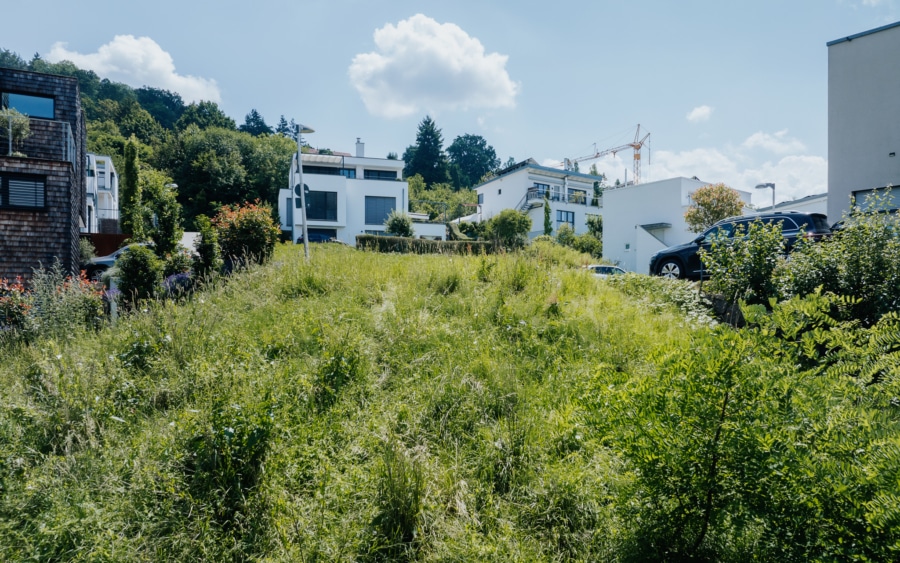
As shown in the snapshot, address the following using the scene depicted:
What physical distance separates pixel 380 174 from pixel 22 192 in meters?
30.0

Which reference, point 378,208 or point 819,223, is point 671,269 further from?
point 378,208

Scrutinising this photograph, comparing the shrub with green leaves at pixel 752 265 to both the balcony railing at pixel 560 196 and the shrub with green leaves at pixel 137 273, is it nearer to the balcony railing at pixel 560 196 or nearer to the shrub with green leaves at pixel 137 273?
the shrub with green leaves at pixel 137 273

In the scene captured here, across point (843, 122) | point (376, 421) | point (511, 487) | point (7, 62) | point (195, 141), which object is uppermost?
point (7, 62)

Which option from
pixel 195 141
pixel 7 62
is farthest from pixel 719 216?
pixel 7 62

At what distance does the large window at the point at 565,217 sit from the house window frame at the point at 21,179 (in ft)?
124

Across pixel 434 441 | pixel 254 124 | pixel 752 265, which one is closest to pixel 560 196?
pixel 752 265

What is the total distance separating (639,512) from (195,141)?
55795 millimetres

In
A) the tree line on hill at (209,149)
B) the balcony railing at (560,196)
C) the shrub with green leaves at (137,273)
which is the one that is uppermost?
the tree line on hill at (209,149)

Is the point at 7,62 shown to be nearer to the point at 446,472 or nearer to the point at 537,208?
the point at 537,208

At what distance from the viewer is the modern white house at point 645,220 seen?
29.5m

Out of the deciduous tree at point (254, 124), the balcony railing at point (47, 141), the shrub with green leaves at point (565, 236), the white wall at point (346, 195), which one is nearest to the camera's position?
the balcony railing at point (47, 141)

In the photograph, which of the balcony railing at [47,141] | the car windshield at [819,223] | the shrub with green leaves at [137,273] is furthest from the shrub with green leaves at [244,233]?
the car windshield at [819,223]

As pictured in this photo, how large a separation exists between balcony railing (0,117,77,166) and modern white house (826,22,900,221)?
27084 mm

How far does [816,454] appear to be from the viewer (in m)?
2.01
